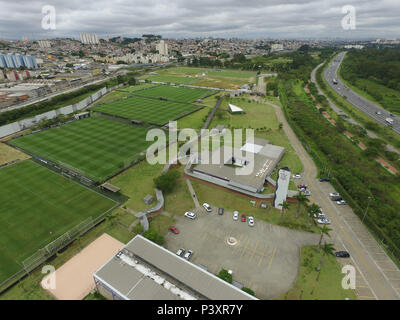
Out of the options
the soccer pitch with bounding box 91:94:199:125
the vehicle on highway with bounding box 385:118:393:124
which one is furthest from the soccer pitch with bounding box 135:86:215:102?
the vehicle on highway with bounding box 385:118:393:124

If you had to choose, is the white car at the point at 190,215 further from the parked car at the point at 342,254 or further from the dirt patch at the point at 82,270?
the parked car at the point at 342,254

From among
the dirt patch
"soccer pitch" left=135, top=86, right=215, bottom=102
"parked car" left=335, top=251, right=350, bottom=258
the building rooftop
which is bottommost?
the dirt patch

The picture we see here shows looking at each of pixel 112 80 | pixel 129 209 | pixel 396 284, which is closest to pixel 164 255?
pixel 129 209

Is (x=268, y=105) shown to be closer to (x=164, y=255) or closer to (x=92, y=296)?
(x=164, y=255)

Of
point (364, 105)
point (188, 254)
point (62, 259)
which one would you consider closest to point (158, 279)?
point (188, 254)

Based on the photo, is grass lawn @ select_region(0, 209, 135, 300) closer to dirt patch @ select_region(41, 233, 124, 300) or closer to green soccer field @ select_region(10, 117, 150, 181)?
dirt patch @ select_region(41, 233, 124, 300)

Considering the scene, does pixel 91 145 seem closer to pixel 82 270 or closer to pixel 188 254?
pixel 82 270
